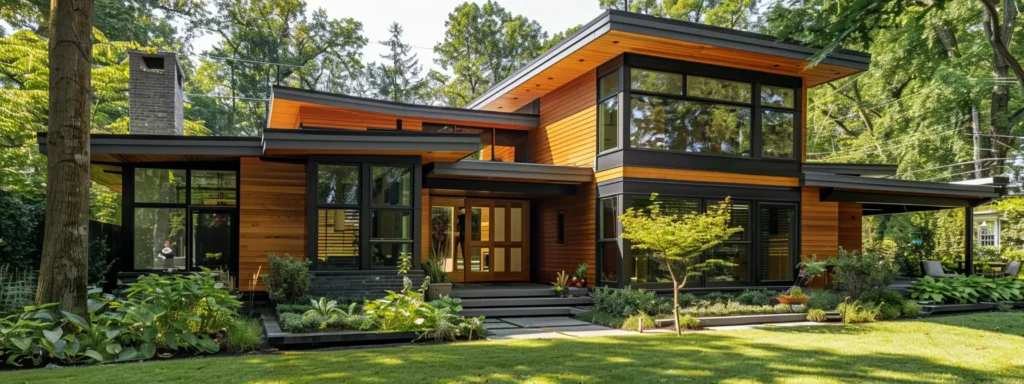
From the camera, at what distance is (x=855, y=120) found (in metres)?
30.5

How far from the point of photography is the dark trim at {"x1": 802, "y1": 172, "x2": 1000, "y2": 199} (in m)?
13.0

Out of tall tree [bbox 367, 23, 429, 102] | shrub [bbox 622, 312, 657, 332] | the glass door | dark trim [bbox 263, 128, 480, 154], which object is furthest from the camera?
tall tree [bbox 367, 23, 429, 102]

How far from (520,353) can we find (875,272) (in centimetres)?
742

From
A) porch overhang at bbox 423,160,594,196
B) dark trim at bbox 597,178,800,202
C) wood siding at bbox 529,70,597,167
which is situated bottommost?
dark trim at bbox 597,178,800,202

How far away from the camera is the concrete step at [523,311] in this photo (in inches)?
434

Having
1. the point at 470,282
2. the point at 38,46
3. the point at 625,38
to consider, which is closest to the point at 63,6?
the point at 625,38

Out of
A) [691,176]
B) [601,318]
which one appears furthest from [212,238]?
[691,176]

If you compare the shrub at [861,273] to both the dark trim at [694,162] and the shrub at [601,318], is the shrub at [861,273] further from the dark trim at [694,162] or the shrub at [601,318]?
the shrub at [601,318]

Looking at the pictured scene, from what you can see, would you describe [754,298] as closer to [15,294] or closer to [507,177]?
[507,177]

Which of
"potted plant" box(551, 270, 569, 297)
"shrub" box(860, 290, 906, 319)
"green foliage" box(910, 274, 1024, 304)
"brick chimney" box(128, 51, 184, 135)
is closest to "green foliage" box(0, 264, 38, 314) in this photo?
"brick chimney" box(128, 51, 184, 135)

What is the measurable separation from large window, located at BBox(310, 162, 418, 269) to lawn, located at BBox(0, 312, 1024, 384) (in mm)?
3321

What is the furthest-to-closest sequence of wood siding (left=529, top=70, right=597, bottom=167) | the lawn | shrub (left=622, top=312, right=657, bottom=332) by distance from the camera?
wood siding (left=529, top=70, right=597, bottom=167) → shrub (left=622, top=312, right=657, bottom=332) → the lawn

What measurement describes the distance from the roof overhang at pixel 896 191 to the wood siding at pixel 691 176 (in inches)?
26.0

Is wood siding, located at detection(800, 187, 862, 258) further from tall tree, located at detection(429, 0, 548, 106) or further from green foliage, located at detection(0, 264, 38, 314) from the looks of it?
tall tree, located at detection(429, 0, 548, 106)
